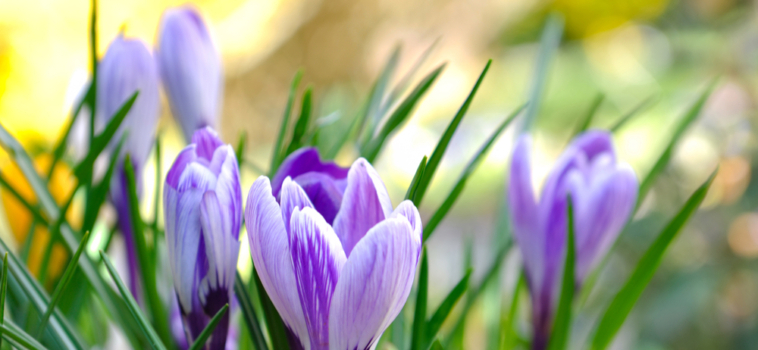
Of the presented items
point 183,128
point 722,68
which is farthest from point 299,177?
point 722,68

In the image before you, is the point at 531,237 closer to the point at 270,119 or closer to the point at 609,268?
the point at 609,268

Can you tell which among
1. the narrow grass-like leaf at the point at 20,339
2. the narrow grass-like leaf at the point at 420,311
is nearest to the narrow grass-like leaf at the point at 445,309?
the narrow grass-like leaf at the point at 420,311

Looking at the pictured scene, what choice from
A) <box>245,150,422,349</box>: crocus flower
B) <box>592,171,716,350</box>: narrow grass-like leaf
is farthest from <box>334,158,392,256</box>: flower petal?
<box>592,171,716,350</box>: narrow grass-like leaf

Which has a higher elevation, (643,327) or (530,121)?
(530,121)

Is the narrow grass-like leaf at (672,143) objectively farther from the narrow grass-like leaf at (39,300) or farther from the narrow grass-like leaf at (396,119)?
the narrow grass-like leaf at (39,300)

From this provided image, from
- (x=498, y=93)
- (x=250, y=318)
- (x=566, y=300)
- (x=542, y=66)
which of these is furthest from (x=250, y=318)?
(x=498, y=93)

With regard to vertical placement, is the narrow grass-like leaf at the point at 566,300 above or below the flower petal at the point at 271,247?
below
